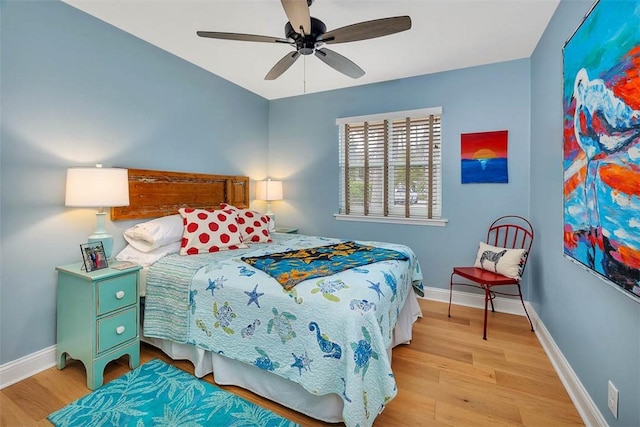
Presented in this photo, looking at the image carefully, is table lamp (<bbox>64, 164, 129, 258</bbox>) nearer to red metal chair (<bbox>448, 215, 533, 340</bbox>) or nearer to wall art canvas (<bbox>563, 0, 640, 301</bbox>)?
wall art canvas (<bbox>563, 0, 640, 301</bbox>)

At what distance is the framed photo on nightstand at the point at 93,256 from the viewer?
188 cm

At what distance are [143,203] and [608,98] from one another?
323 centimetres

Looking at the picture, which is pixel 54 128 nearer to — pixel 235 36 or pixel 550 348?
pixel 235 36

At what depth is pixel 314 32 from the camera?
184 cm

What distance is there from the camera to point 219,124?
3455 mm

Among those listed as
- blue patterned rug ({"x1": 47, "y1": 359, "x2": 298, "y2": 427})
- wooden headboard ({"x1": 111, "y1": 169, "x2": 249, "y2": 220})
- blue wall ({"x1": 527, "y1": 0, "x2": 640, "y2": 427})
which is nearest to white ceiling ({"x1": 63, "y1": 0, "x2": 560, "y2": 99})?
blue wall ({"x1": 527, "y1": 0, "x2": 640, "y2": 427})

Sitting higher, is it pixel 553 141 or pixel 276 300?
pixel 553 141

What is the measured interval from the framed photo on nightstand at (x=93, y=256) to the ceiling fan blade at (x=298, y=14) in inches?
77.0

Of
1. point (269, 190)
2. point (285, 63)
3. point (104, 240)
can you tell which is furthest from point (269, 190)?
point (104, 240)

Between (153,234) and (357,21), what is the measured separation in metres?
2.37

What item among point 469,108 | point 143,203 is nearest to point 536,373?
point 469,108

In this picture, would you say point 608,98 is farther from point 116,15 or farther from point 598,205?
point 116,15

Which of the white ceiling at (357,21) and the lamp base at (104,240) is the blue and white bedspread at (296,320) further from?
the white ceiling at (357,21)

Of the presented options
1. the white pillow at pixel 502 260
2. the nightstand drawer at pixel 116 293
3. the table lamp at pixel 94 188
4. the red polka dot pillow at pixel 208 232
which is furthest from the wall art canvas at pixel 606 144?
the table lamp at pixel 94 188
